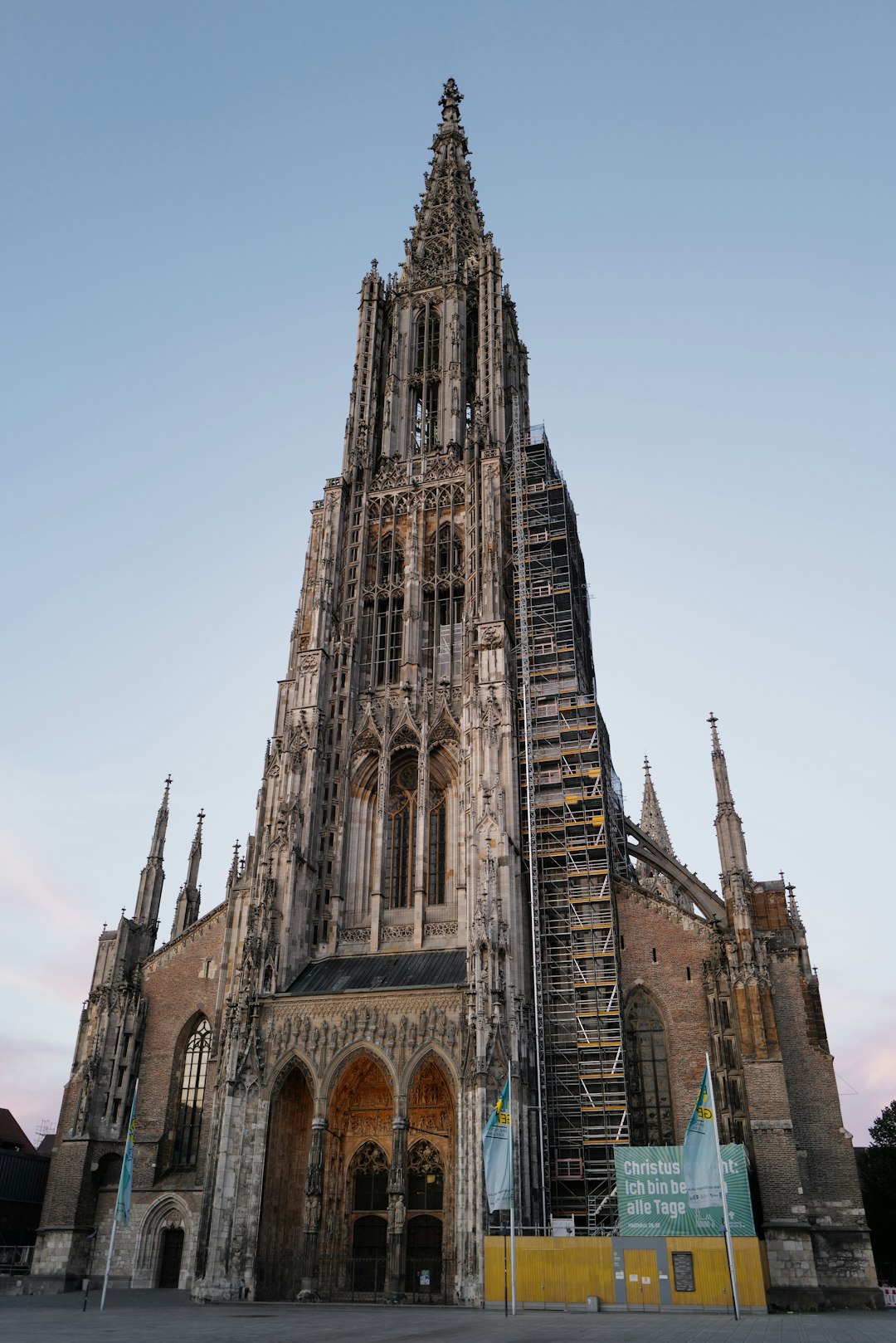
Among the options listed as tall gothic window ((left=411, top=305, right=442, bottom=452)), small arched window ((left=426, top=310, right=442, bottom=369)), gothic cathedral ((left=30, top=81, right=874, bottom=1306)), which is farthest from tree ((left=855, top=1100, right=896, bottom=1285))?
small arched window ((left=426, top=310, right=442, bottom=369))

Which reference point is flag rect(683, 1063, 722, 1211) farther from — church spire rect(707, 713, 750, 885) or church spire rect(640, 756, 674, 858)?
church spire rect(640, 756, 674, 858)

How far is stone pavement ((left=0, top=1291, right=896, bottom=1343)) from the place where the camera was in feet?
56.1

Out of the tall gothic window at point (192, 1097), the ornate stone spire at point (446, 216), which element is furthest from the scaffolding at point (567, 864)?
the ornate stone spire at point (446, 216)

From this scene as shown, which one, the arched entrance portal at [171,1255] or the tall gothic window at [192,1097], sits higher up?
the tall gothic window at [192,1097]

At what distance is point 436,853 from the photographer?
40.7m

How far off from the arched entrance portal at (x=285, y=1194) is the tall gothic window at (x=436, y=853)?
8449 millimetres

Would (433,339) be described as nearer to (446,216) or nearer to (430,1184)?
(446,216)

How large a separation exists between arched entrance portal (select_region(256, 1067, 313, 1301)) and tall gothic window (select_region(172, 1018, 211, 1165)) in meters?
5.50

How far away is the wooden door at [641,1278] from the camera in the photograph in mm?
25594

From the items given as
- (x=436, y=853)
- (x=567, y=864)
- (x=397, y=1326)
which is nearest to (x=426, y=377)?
(x=436, y=853)

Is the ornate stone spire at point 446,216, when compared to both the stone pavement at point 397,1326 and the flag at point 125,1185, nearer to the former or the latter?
the flag at point 125,1185

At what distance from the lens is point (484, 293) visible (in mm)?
55656

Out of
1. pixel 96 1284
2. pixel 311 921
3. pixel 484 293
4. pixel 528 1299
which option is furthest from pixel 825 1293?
pixel 484 293

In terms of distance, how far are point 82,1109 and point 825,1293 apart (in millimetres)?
26802
